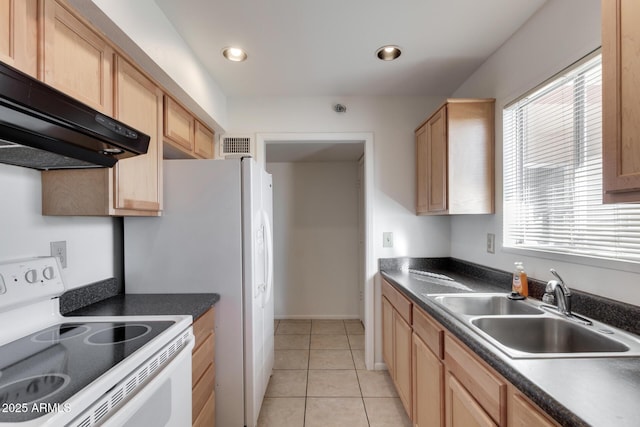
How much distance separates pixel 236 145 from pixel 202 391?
1.92 meters

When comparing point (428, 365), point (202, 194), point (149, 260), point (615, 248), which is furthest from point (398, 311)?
point (149, 260)

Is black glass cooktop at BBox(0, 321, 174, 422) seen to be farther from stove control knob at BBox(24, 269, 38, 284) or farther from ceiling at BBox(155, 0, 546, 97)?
ceiling at BBox(155, 0, 546, 97)

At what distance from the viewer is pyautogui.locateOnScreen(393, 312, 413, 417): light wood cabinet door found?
1.88m

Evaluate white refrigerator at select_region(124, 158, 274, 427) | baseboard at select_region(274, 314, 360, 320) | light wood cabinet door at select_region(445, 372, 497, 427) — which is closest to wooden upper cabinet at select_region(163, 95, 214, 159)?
white refrigerator at select_region(124, 158, 274, 427)

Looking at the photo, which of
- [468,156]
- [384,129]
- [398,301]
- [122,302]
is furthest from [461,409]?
[384,129]

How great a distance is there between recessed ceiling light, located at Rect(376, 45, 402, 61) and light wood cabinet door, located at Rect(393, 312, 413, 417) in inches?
70.8

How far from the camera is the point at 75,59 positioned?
3.85 feet

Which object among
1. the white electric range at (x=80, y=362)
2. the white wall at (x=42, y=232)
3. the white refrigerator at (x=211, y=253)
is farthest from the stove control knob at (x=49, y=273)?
the white refrigerator at (x=211, y=253)

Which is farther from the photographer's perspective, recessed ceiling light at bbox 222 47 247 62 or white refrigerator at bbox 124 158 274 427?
recessed ceiling light at bbox 222 47 247 62

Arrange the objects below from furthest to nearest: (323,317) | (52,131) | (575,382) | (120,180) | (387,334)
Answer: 1. (323,317)
2. (387,334)
3. (120,180)
4. (52,131)
5. (575,382)

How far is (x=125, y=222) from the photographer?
1.81 metres

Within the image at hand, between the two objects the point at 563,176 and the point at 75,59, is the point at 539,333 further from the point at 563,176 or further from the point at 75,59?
the point at 75,59

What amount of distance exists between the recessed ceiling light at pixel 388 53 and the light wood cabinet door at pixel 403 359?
70.8 inches

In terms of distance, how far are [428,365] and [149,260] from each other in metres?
1.70
